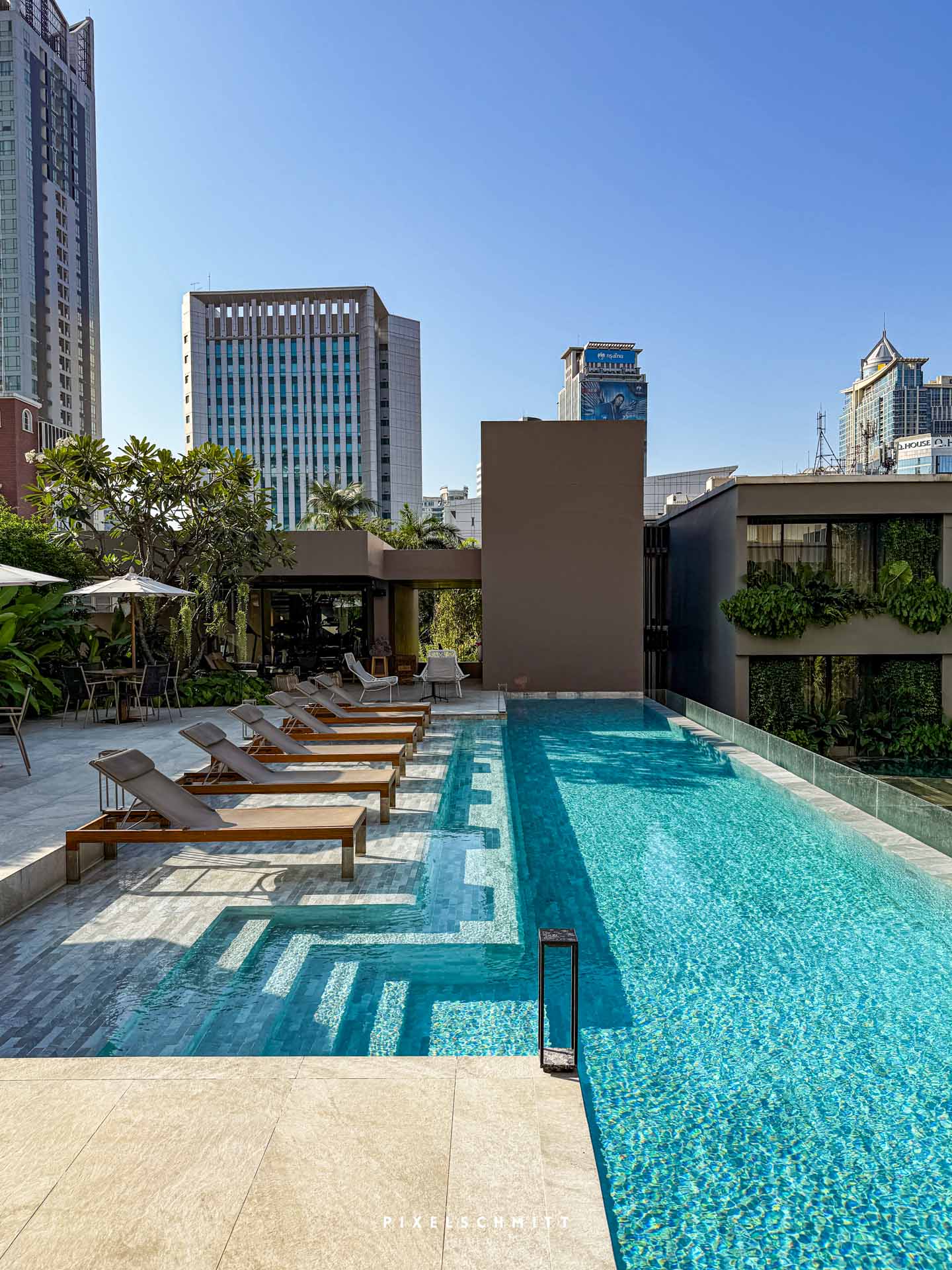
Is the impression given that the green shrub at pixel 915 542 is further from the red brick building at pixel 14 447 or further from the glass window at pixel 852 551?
the red brick building at pixel 14 447

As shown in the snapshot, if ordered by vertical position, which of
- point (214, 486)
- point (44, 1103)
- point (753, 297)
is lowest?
point (44, 1103)

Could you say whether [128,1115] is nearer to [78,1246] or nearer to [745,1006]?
[78,1246]

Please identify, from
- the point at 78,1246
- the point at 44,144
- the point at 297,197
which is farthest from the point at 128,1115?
the point at 44,144

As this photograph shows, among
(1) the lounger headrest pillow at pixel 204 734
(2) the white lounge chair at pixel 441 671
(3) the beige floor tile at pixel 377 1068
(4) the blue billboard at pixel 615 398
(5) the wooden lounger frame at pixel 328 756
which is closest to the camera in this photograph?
(3) the beige floor tile at pixel 377 1068

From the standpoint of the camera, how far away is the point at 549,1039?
3.69 meters

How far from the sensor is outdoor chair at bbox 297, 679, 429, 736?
1124 centimetres

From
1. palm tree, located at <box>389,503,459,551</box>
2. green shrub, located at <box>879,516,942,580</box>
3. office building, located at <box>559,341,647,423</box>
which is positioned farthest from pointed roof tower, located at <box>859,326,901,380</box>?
green shrub, located at <box>879,516,942,580</box>

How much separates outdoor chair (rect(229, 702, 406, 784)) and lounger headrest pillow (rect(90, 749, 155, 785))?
205cm

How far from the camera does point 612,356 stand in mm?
150375

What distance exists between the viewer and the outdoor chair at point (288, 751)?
835 cm

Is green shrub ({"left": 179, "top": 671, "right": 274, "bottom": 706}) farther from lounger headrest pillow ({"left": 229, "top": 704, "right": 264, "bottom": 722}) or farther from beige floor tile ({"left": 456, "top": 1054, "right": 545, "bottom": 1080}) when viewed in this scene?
beige floor tile ({"left": 456, "top": 1054, "right": 545, "bottom": 1080})

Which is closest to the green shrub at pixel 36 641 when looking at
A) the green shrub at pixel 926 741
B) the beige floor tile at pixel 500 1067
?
the beige floor tile at pixel 500 1067

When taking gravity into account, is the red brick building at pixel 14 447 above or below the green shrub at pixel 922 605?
above

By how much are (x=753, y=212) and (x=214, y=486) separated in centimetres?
1786
